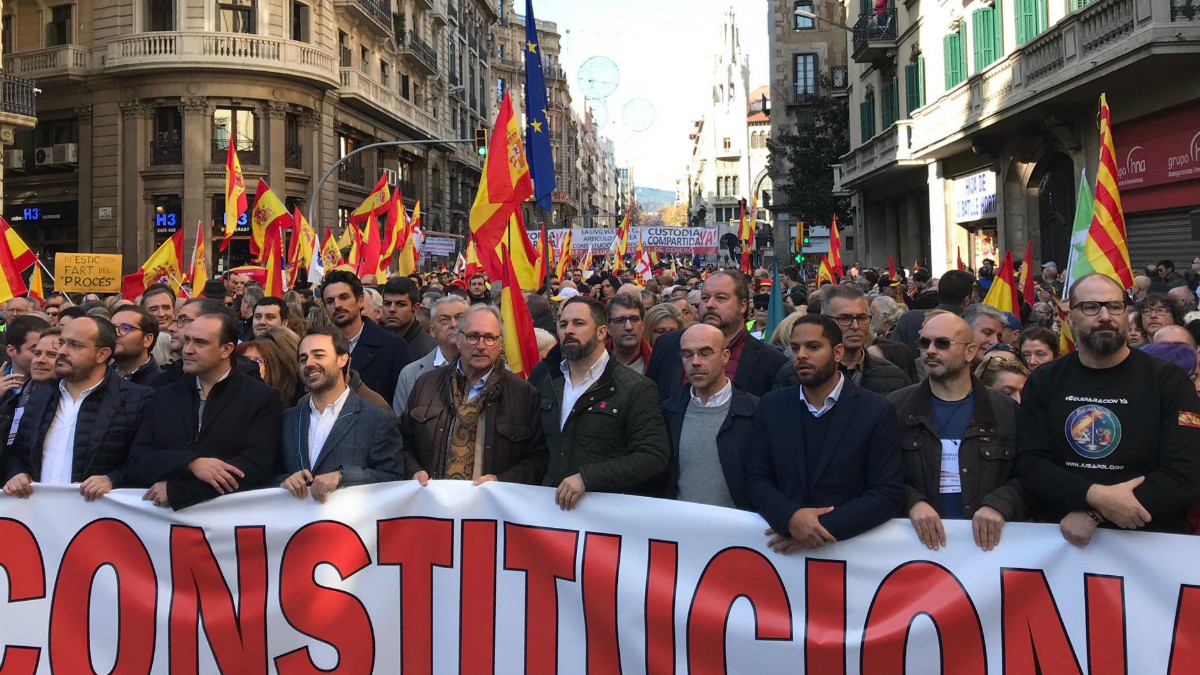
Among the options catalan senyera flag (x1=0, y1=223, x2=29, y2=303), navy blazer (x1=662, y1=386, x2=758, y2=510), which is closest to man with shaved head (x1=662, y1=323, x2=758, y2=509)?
navy blazer (x1=662, y1=386, x2=758, y2=510)

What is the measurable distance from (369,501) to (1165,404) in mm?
3166

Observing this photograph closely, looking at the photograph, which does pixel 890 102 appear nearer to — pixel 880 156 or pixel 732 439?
pixel 880 156

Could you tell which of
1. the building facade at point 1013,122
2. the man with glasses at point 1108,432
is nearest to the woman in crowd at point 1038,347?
the man with glasses at point 1108,432

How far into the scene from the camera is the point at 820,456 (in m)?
3.91

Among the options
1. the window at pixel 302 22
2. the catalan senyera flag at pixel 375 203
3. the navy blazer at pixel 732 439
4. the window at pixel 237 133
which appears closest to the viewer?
the navy blazer at pixel 732 439

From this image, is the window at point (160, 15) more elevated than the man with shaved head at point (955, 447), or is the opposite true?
the window at point (160, 15)

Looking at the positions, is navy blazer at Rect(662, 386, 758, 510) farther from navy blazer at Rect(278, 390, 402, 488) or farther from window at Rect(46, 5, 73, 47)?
window at Rect(46, 5, 73, 47)

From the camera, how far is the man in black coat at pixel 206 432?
4.42m

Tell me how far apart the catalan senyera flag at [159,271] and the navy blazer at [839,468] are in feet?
34.4

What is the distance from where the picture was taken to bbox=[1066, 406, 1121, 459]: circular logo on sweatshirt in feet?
11.7

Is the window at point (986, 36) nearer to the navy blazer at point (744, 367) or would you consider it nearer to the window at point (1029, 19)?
the window at point (1029, 19)

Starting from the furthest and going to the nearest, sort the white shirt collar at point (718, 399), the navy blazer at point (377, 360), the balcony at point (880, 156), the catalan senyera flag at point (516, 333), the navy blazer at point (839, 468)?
the balcony at point (880, 156) < the navy blazer at point (377, 360) < the catalan senyera flag at point (516, 333) < the white shirt collar at point (718, 399) < the navy blazer at point (839, 468)

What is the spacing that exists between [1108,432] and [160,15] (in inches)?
1281

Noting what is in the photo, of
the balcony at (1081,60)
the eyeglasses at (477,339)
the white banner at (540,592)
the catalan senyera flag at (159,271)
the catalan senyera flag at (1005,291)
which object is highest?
the balcony at (1081,60)
